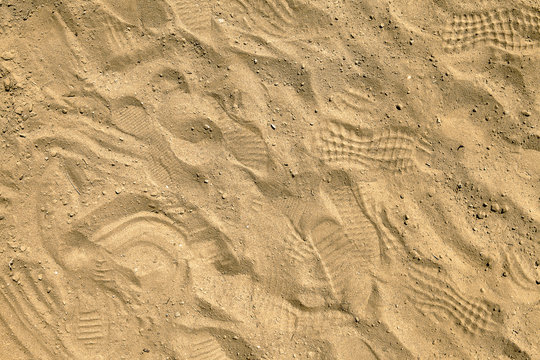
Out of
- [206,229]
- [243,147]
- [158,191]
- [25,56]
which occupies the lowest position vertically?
[206,229]

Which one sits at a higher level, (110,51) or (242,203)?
(110,51)

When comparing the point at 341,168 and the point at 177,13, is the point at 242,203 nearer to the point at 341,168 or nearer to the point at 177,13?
the point at 341,168

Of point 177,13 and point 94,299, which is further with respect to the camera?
point 177,13

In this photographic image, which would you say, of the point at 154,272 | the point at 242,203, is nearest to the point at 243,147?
the point at 242,203

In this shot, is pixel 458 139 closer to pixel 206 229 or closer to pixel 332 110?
pixel 332 110

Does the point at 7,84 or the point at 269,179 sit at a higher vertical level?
the point at 7,84

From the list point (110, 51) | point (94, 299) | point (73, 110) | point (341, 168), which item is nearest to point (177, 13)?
point (110, 51)

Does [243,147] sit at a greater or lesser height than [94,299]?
greater
